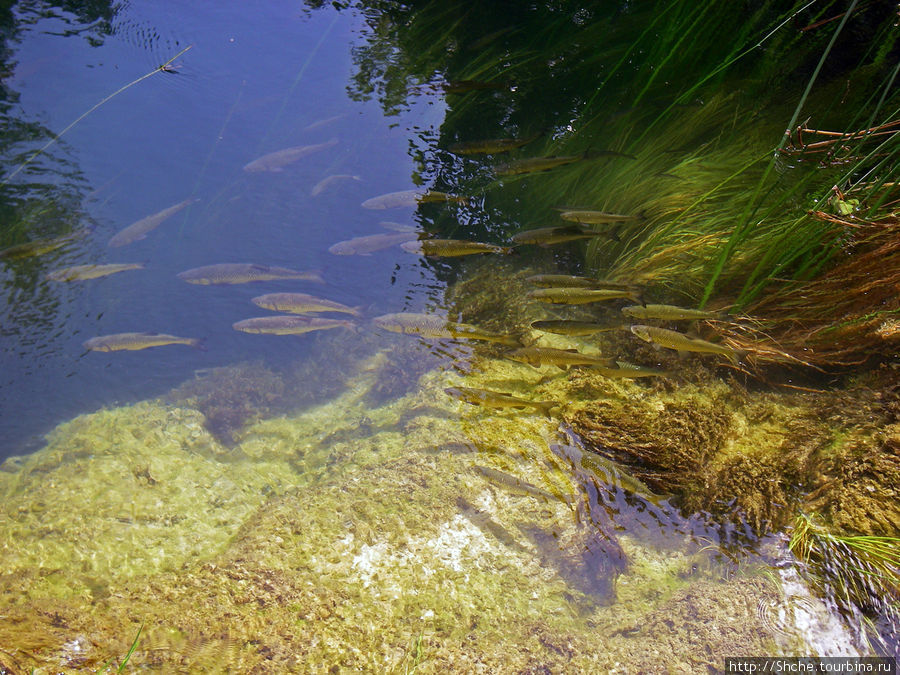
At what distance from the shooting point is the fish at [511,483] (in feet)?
9.53

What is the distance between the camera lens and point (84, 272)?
484cm

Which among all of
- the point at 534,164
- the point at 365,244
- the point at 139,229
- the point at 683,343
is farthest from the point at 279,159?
the point at 683,343

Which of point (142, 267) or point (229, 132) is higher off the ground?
point (229, 132)

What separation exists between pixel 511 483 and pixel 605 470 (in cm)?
58

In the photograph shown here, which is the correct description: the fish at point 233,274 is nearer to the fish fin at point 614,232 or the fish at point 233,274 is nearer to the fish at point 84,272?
the fish at point 84,272

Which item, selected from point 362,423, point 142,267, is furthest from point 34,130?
point 362,423

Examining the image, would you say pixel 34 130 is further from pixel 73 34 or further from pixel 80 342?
pixel 80 342

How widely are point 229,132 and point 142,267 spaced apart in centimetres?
250

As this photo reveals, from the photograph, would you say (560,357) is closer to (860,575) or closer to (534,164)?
(860,575)

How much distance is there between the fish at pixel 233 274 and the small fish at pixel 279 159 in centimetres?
156

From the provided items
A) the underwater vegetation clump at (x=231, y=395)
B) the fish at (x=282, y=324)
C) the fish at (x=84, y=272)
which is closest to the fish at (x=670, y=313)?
the fish at (x=282, y=324)

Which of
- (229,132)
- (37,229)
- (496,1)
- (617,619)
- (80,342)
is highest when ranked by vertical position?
(496,1)

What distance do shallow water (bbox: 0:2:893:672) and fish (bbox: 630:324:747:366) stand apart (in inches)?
8.1

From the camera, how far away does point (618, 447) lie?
2.99 m
